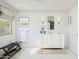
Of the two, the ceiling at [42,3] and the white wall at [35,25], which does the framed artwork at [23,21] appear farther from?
the ceiling at [42,3]

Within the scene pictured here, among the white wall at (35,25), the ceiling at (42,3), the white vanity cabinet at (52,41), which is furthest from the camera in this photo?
the white wall at (35,25)

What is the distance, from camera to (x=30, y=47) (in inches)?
275

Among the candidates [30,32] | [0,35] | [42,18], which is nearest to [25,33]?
[30,32]

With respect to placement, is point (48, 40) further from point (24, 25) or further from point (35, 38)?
point (24, 25)

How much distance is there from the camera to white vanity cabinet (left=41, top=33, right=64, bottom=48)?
21.1 feet

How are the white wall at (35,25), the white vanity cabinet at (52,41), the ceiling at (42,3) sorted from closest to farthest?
1. the ceiling at (42,3)
2. the white vanity cabinet at (52,41)
3. the white wall at (35,25)

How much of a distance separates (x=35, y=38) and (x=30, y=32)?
1.67ft

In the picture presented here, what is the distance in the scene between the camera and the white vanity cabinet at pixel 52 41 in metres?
6.44

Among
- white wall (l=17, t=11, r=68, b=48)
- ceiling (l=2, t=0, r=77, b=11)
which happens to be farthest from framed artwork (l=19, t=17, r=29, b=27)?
ceiling (l=2, t=0, r=77, b=11)

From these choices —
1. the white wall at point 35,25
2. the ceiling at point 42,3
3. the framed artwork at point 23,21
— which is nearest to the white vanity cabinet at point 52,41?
the white wall at point 35,25

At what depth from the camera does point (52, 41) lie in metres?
6.47

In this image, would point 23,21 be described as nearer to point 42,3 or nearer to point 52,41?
point 52,41

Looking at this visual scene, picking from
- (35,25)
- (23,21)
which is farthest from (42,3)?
(23,21)

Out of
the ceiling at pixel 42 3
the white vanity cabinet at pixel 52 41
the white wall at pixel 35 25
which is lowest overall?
the white vanity cabinet at pixel 52 41
